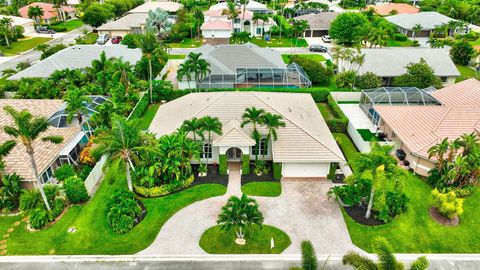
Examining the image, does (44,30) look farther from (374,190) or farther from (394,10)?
(394,10)

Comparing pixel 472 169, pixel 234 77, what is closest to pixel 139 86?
pixel 234 77

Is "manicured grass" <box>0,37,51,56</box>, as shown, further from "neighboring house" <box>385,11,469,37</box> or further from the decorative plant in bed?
"neighboring house" <box>385,11,469,37</box>

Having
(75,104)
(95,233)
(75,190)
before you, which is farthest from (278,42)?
(95,233)

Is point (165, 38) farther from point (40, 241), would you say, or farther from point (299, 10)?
point (40, 241)

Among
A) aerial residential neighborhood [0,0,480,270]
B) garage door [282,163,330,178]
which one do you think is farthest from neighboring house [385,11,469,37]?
garage door [282,163,330,178]

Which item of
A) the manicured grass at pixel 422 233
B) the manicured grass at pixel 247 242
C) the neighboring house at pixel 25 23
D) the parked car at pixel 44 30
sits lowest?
the manicured grass at pixel 422 233

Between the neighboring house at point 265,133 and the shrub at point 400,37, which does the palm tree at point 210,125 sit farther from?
the shrub at point 400,37

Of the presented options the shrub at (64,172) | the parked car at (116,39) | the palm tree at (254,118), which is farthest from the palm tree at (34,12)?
the palm tree at (254,118)
